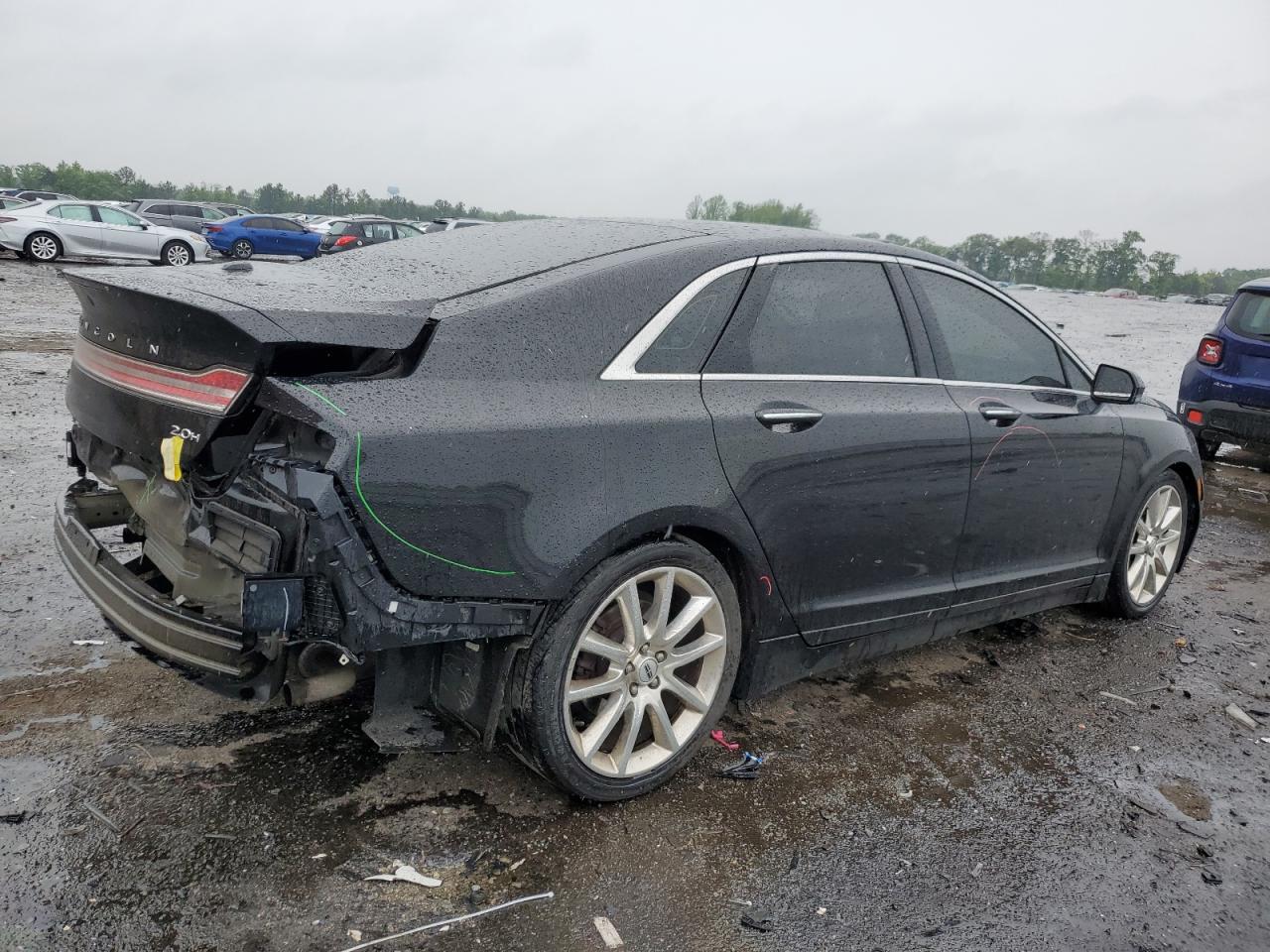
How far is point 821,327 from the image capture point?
334cm

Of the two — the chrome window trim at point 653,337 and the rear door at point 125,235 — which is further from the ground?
the chrome window trim at point 653,337

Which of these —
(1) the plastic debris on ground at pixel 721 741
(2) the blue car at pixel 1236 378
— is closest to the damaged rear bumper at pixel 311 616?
(1) the plastic debris on ground at pixel 721 741

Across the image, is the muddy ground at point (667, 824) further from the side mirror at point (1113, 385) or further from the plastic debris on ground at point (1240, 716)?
the side mirror at point (1113, 385)

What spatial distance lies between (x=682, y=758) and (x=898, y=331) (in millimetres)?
1710

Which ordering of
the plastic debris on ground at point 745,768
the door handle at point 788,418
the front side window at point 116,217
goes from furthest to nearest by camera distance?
the front side window at point 116,217 < the plastic debris on ground at point 745,768 < the door handle at point 788,418

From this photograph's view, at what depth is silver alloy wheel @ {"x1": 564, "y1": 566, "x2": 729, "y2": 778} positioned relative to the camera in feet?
9.20

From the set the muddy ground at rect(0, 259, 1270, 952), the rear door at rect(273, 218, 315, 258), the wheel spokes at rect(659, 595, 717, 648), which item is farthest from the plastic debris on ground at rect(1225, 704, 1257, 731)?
the rear door at rect(273, 218, 315, 258)

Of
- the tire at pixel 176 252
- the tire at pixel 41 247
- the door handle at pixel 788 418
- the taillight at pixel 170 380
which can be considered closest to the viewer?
the taillight at pixel 170 380

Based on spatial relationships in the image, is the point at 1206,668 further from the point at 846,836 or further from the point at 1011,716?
the point at 846,836

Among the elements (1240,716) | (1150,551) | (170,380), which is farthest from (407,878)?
(1150,551)

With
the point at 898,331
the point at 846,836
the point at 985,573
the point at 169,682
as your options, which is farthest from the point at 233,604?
the point at 985,573

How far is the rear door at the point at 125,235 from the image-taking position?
74.9 ft

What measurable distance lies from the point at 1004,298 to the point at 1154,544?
1.77m

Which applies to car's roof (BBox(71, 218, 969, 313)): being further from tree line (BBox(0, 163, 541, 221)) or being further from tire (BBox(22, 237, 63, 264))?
tree line (BBox(0, 163, 541, 221))
